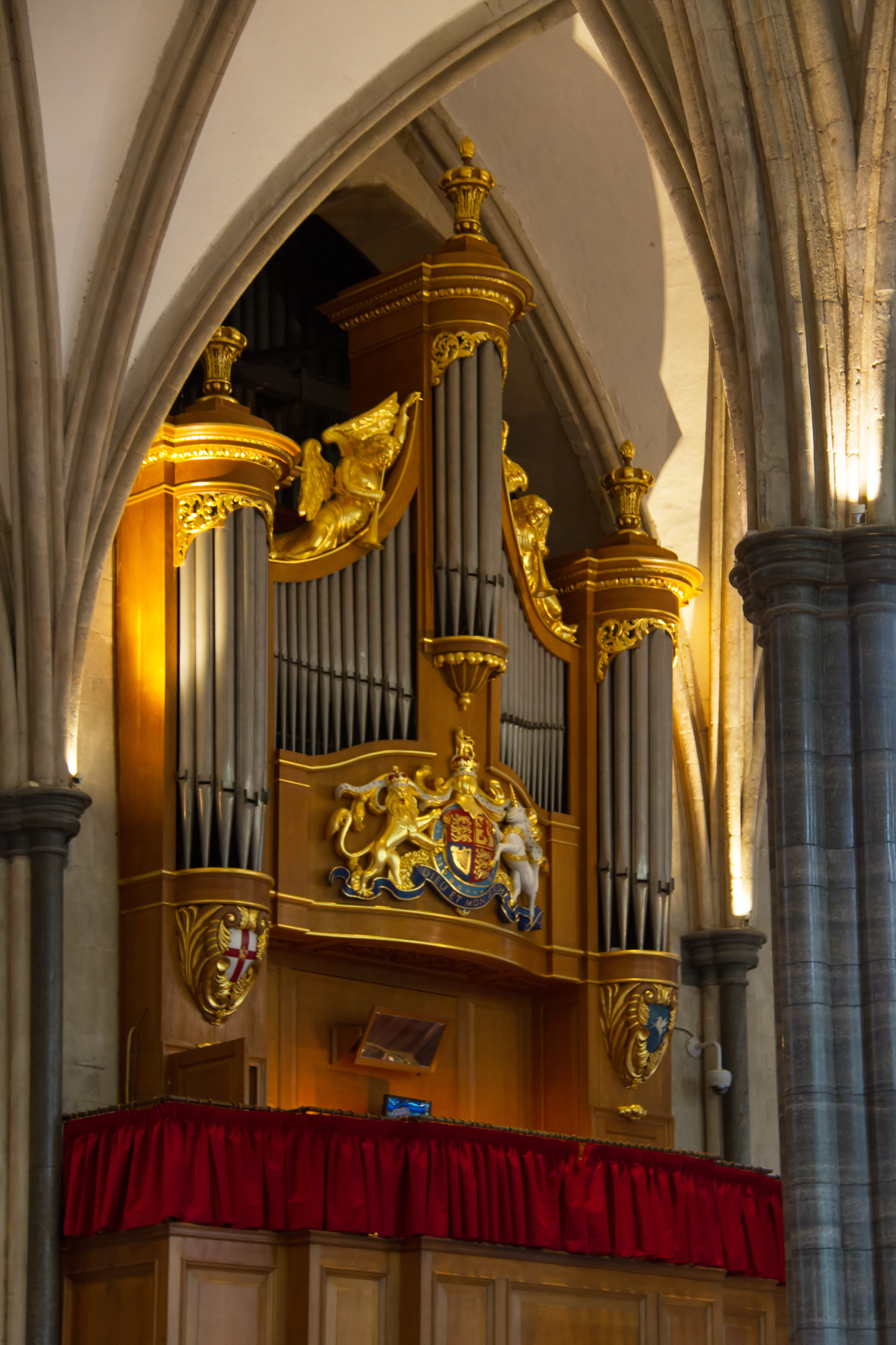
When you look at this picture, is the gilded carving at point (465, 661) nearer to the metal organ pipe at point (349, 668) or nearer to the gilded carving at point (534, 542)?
the metal organ pipe at point (349, 668)

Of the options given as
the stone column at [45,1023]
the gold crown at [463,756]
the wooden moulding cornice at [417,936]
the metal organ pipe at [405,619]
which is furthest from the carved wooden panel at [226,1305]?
the metal organ pipe at [405,619]

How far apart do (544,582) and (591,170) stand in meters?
3.51

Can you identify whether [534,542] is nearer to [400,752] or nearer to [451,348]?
[451,348]

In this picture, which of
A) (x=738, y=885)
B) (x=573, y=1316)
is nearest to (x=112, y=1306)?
(x=573, y=1316)

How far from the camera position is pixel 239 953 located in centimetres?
1385

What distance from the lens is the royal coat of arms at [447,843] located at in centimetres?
1490

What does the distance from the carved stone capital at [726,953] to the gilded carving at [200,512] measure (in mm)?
5659

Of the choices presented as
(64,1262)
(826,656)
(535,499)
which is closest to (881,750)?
(826,656)

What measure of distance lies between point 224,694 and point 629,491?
14.9ft

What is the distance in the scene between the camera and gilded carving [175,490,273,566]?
14508 millimetres

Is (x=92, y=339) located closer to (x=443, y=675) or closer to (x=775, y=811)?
(x=443, y=675)

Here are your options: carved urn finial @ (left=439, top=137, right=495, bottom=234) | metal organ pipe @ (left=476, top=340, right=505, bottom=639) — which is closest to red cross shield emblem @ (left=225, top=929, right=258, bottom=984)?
metal organ pipe @ (left=476, top=340, right=505, bottom=639)

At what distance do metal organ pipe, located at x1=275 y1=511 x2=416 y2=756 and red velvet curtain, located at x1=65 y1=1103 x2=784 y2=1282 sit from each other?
2869 mm

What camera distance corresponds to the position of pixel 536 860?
15969 mm
